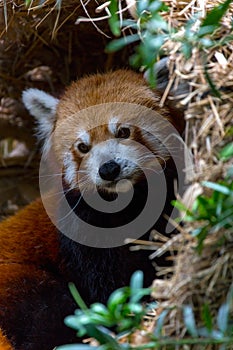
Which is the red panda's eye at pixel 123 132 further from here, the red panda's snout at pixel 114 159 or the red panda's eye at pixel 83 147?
the red panda's eye at pixel 83 147

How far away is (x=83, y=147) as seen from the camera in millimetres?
3898

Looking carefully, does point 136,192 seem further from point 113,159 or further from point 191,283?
point 191,283

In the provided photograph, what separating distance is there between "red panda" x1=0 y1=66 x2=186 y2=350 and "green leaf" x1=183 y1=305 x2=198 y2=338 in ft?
4.47

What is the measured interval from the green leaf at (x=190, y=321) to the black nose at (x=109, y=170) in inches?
52.3

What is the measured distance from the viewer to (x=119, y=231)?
12.6 feet

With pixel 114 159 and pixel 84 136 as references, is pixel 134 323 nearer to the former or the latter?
pixel 114 159

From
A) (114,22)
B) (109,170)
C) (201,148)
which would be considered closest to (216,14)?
(114,22)

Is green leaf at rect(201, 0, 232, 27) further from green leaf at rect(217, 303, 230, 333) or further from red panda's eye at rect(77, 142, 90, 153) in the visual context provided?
red panda's eye at rect(77, 142, 90, 153)

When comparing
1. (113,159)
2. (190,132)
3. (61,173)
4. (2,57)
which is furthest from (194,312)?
(2,57)

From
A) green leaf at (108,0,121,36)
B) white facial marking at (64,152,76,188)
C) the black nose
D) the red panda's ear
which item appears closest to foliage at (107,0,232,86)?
green leaf at (108,0,121,36)

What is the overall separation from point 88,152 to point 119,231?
18.3 inches

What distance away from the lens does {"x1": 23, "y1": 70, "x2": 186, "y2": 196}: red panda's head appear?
12.0 ft

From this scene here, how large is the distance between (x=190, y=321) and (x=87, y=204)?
1.77 meters

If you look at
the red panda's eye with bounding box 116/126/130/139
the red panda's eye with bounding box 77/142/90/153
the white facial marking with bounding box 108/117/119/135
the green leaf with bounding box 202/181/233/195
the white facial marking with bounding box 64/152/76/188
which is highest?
the green leaf with bounding box 202/181/233/195
